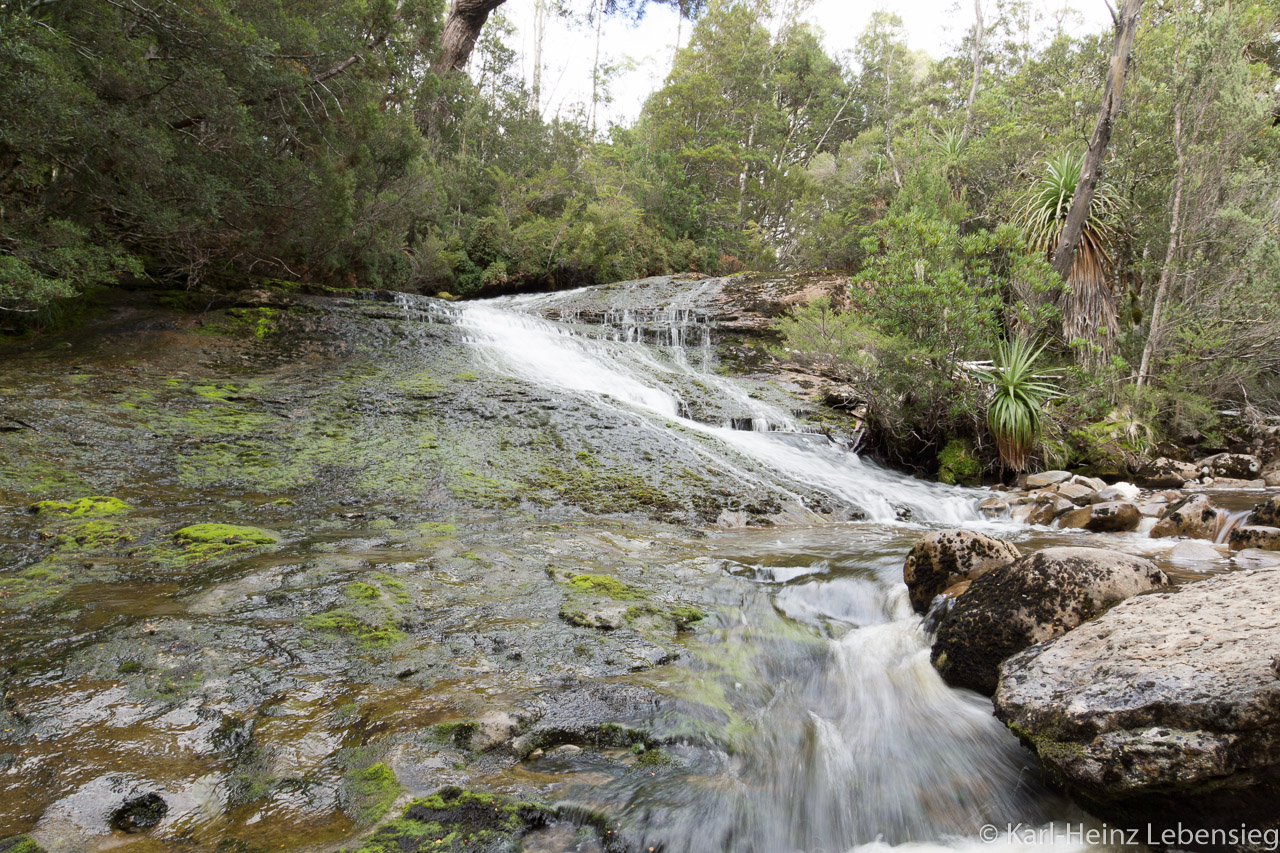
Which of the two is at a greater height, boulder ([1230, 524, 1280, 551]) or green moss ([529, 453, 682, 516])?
boulder ([1230, 524, 1280, 551])

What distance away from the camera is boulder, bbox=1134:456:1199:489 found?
26.9 ft

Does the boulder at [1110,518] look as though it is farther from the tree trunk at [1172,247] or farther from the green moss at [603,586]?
the green moss at [603,586]

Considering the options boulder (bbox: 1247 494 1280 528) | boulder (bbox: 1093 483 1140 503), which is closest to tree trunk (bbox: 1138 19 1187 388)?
boulder (bbox: 1093 483 1140 503)

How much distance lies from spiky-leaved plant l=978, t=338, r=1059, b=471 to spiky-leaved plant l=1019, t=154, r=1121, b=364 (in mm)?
2176

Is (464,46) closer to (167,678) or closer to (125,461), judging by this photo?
(125,461)

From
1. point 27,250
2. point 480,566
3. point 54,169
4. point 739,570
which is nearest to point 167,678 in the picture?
point 480,566

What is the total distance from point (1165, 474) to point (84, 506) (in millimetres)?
12007

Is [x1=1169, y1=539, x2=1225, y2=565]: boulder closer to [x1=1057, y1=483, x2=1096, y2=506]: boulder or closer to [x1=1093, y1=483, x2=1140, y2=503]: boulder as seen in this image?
[x1=1093, y1=483, x2=1140, y2=503]: boulder

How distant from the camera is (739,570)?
448 centimetres

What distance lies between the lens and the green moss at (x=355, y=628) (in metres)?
2.82

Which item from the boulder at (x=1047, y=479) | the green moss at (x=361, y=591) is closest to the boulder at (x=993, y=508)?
the boulder at (x=1047, y=479)

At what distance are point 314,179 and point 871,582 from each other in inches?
352

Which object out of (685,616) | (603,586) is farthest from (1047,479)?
(603,586)

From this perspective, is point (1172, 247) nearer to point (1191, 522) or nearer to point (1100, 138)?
point (1100, 138)
